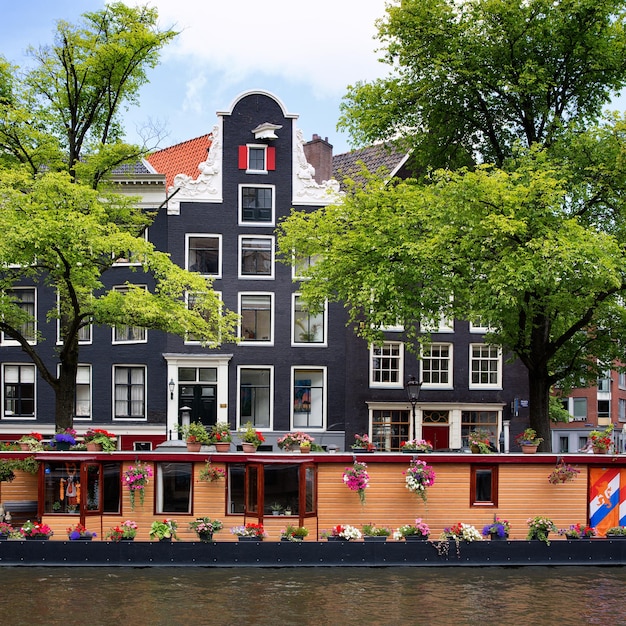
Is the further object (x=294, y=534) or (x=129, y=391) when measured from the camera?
(x=129, y=391)

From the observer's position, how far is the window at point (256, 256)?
3597 cm

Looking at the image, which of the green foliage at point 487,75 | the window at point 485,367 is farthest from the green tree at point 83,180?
the window at point 485,367

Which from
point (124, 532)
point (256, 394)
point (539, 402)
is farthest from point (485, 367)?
point (124, 532)

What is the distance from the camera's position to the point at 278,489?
19844 millimetres

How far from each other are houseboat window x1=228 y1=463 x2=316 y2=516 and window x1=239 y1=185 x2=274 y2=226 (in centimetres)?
1721

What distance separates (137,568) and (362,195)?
37.9 feet

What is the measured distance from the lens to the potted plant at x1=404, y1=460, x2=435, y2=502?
19859mm

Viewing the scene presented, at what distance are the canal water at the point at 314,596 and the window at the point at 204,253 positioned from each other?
17729mm

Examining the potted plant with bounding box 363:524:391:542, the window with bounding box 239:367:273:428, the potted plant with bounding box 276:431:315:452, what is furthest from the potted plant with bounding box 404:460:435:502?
the window with bounding box 239:367:273:428

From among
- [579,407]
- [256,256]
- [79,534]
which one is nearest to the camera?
[79,534]

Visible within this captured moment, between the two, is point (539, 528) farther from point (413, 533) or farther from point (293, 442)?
point (293, 442)

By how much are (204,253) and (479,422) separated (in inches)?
484

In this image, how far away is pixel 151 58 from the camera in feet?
84.3

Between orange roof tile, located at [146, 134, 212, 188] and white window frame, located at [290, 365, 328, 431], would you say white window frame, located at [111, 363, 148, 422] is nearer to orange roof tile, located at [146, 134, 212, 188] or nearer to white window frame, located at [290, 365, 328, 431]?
white window frame, located at [290, 365, 328, 431]
